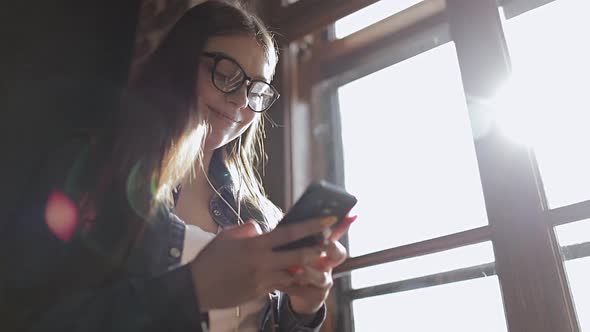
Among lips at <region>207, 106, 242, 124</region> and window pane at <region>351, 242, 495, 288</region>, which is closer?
lips at <region>207, 106, 242, 124</region>

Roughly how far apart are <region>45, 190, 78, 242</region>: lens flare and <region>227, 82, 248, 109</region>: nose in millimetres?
290

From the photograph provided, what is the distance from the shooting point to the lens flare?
586 mm

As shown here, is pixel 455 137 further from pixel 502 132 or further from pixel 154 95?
pixel 154 95

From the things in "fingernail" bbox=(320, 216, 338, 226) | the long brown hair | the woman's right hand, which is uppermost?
the long brown hair

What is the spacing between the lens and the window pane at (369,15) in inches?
47.8

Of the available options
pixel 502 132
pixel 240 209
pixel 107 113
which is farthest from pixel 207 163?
pixel 502 132

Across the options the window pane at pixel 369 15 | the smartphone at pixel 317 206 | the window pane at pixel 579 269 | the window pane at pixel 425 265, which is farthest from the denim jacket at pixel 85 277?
the window pane at pixel 369 15

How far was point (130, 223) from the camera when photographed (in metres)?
0.62

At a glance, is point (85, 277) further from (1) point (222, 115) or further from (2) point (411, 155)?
(2) point (411, 155)

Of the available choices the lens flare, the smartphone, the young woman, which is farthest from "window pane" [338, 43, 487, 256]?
the lens flare

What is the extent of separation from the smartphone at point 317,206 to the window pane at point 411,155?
519mm

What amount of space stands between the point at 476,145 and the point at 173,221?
0.54 metres

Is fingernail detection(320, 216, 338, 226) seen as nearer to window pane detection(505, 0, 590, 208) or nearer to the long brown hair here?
the long brown hair

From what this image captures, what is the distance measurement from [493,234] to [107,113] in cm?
86
